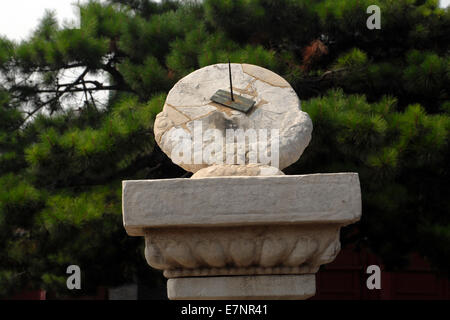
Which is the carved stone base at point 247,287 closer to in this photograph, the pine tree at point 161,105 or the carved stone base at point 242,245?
the carved stone base at point 242,245

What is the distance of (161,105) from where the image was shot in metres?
4.10

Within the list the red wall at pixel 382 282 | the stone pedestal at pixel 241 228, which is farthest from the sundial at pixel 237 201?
the red wall at pixel 382 282

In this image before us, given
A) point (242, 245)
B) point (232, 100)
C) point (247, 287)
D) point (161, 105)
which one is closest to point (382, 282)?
point (161, 105)

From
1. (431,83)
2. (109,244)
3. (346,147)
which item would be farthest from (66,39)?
(431,83)

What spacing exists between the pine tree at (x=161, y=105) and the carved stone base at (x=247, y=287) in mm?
1586

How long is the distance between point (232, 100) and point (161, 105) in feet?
4.34

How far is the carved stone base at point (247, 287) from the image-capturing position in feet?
8.04

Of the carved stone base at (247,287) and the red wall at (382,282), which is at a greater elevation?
the carved stone base at (247,287)

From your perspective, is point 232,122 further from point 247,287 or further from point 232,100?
point 247,287

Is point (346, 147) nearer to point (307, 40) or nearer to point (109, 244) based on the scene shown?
point (307, 40)

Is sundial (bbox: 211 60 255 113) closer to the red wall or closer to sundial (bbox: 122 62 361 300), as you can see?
sundial (bbox: 122 62 361 300)

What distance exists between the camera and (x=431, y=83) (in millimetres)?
4512

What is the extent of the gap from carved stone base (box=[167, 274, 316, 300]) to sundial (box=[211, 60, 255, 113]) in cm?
75

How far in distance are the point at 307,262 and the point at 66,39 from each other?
10.3 feet
